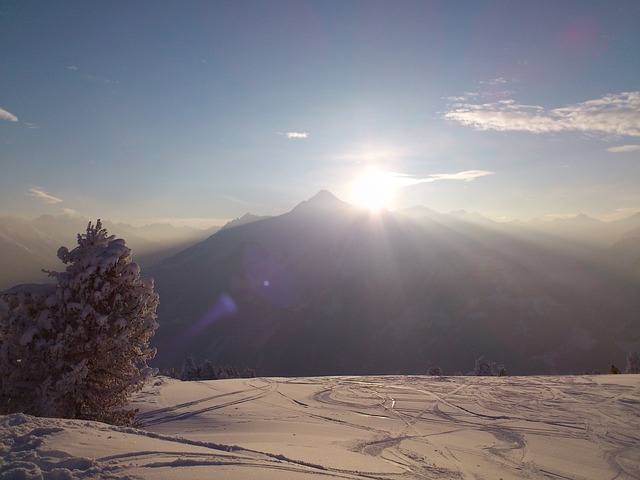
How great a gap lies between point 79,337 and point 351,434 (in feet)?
26.5

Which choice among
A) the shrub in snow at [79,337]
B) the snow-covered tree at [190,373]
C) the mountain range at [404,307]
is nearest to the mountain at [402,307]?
the mountain range at [404,307]

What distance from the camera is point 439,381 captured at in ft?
65.8

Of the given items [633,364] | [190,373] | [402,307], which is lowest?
[402,307]

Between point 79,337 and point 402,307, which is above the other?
point 79,337

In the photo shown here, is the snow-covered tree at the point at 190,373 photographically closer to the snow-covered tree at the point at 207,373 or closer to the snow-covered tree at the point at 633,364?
the snow-covered tree at the point at 207,373

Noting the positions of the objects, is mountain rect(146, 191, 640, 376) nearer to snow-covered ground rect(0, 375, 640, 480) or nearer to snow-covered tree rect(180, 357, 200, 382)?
snow-covered tree rect(180, 357, 200, 382)

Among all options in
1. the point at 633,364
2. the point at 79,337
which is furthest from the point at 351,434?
the point at 633,364

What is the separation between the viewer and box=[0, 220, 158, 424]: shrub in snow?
10070 millimetres

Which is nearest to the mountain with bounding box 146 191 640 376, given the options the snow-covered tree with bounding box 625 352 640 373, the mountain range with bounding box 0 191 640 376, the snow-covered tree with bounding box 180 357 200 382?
the mountain range with bounding box 0 191 640 376

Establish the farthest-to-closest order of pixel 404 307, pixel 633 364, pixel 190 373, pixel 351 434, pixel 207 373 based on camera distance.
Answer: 1. pixel 404 307
2. pixel 190 373
3. pixel 207 373
4. pixel 633 364
5. pixel 351 434

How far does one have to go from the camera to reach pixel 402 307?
145 metres

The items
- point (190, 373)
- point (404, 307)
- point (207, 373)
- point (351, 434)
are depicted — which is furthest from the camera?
point (404, 307)

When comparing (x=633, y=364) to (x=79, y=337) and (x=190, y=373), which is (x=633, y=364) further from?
(x=79, y=337)

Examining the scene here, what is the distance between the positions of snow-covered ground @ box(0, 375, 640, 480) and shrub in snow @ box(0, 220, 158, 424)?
1.84 m
